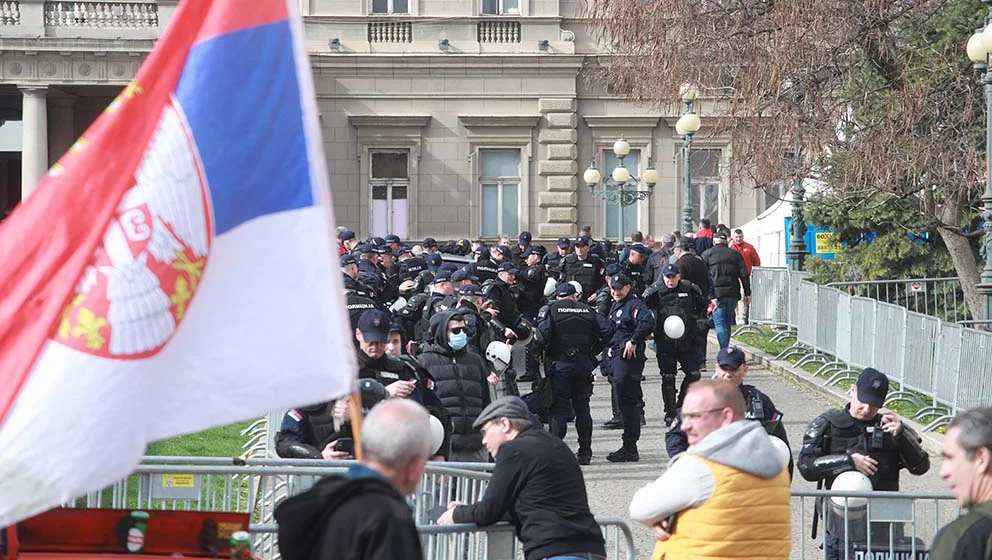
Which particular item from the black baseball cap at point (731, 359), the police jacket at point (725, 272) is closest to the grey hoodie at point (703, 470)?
the black baseball cap at point (731, 359)

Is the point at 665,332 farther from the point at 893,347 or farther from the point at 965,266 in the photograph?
the point at 965,266

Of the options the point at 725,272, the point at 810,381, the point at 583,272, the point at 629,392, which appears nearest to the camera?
the point at 629,392

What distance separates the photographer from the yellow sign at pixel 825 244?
29.3 metres

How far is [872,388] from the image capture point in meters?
9.96

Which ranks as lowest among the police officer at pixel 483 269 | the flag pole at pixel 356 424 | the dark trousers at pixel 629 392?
the dark trousers at pixel 629 392

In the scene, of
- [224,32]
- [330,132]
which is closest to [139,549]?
[224,32]

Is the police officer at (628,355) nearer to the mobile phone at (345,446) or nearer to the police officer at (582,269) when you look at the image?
the mobile phone at (345,446)

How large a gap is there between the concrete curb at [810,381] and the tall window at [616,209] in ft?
50.0

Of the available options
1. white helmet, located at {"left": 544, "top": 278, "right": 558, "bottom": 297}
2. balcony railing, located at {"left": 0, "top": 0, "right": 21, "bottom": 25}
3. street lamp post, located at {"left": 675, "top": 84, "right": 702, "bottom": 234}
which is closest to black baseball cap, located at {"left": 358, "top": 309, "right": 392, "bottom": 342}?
white helmet, located at {"left": 544, "top": 278, "right": 558, "bottom": 297}

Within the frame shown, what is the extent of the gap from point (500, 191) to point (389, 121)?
10.7 ft

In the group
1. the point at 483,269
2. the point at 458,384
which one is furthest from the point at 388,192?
the point at 458,384

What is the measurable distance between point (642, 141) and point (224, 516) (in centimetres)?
3618

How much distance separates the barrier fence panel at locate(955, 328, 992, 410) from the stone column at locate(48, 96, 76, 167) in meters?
31.2

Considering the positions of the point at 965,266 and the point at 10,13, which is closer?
the point at 965,266
